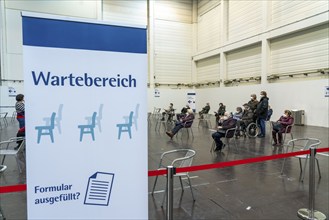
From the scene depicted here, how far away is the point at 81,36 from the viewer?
51.2 inches

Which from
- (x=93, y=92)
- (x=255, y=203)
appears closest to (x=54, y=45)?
(x=93, y=92)

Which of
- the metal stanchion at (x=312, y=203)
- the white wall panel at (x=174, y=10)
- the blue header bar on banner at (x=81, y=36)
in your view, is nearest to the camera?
the blue header bar on banner at (x=81, y=36)

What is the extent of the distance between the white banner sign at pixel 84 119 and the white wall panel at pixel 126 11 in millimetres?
18156

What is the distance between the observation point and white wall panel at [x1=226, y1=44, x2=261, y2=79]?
1485 cm

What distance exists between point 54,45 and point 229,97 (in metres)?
16.3

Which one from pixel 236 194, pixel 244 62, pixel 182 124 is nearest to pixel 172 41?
pixel 244 62

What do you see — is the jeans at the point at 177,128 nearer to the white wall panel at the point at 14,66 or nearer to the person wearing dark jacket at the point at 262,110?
the person wearing dark jacket at the point at 262,110

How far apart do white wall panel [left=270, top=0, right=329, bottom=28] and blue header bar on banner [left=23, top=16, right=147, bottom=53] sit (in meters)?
12.2

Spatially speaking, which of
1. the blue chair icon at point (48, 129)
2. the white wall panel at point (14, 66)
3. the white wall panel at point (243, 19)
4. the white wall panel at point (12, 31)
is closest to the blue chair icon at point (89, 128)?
the blue chair icon at point (48, 129)

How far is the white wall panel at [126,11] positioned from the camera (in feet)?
60.0

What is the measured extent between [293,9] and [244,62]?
13.8 ft

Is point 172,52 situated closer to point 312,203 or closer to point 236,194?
point 236,194

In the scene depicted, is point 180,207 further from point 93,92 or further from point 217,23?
point 217,23

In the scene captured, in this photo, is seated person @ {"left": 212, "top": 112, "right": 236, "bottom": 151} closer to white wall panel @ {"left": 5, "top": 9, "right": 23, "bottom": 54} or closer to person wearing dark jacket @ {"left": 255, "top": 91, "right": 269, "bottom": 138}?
person wearing dark jacket @ {"left": 255, "top": 91, "right": 269, "bottom": 138}
